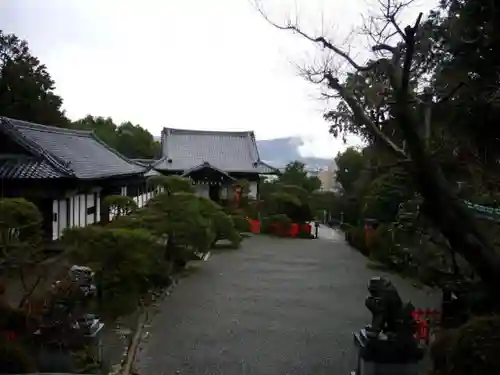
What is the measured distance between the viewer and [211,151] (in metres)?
35.3

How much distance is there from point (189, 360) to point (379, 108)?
4.46 m

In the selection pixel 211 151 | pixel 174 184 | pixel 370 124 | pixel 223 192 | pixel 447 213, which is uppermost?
pixel 211 151

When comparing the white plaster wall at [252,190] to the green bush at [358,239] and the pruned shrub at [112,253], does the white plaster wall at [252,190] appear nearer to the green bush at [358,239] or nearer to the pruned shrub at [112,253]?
the green bush at [358,239]

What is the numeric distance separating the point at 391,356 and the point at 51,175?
422 inches

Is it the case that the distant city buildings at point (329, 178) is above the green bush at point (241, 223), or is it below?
above

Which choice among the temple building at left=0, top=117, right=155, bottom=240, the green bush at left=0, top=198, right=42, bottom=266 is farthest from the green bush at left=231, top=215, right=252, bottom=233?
the green bush at left=0, top=198, right=42, bottom=266

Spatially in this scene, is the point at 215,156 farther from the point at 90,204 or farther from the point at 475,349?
the point at 475,349

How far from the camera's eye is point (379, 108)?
7590 mm

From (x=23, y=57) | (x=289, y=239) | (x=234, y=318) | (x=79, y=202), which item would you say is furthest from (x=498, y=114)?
(x=23, y=57)

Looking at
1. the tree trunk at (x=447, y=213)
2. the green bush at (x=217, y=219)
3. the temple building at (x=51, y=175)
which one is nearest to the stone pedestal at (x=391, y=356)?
the tree trunk at (x=447, y=213)

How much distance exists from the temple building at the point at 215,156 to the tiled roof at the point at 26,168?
608 inches

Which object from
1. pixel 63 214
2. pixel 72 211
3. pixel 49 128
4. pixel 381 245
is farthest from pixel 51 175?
pixel 381 245

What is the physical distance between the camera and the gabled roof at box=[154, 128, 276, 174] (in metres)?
33.8

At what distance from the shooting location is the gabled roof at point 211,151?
3375cm
